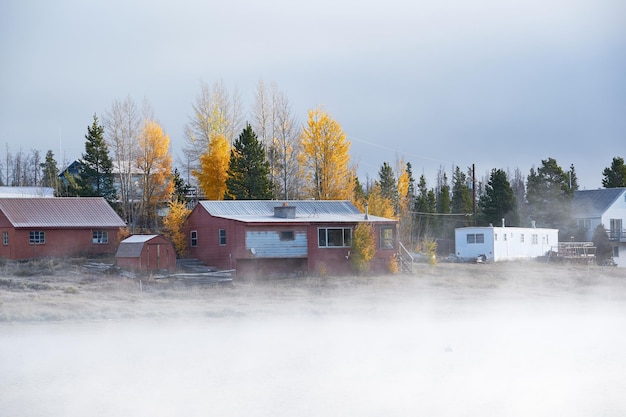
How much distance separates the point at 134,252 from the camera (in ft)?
129

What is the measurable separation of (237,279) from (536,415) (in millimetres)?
23872

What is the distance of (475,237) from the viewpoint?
5303 cm

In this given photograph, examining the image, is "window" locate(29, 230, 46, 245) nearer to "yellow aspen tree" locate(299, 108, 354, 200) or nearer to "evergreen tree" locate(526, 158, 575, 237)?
"yellow aspen tree" locate(299, 108, 354, 200)

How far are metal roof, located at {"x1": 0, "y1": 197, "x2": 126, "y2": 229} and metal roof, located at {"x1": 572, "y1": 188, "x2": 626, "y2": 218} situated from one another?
38.2 metres

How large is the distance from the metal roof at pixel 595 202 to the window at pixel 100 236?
38.7 m

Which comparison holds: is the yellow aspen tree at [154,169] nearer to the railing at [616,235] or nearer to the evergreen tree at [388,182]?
the evergreen tree at [388,182]

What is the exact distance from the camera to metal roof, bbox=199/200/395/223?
1665 inches

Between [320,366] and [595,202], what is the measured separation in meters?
53.1

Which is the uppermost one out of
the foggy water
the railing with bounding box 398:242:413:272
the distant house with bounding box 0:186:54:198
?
the distant house with bounding box 0:186:54:198

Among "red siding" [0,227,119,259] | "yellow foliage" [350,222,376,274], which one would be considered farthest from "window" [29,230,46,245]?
"yellow foliage" [350,222,376,274]

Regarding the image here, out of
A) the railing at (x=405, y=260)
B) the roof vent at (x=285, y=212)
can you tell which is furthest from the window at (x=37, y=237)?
the railing at (x=405, y=260)

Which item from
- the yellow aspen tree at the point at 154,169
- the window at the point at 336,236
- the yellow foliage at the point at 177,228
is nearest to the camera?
the window at the point at 336,236

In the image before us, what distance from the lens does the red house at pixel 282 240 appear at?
40.0m

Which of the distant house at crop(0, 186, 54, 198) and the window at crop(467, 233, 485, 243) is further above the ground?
the distant house at crop(0, 186, 54, 198)
